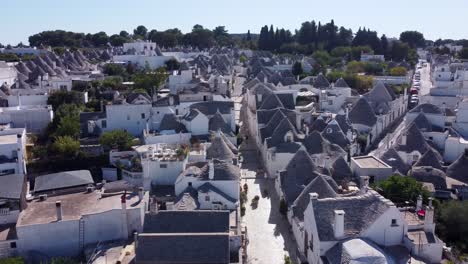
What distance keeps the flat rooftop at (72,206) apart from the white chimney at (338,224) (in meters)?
10.0

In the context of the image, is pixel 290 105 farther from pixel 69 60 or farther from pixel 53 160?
pixel 69 60

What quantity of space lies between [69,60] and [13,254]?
56.6 meters

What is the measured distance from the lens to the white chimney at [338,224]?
1883 cm

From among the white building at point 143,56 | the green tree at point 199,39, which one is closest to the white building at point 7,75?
the white building at point 143,56

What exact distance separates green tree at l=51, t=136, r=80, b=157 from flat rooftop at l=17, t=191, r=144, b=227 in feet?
26.5

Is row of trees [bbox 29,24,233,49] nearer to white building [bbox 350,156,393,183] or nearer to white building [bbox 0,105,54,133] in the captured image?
white building [bbox 0,105,54,133]

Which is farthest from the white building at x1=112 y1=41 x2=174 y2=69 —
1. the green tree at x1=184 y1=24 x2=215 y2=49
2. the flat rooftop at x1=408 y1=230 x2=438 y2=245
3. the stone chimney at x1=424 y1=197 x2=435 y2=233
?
the flat rooftop at x1=408 y1=230 x2=438 y2=245

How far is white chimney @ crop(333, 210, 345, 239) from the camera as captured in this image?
18828 millimetres

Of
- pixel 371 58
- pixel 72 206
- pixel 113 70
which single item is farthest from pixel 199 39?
pixel 72 206

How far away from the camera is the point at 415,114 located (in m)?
42.1

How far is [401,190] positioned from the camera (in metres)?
25.3

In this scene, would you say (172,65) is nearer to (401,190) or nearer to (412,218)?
(401,190)

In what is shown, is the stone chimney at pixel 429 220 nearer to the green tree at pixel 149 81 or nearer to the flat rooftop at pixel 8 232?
the flat rooftop at pixel 8 232

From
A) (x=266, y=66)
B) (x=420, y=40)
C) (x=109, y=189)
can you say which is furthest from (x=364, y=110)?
(x=420, y=40)
